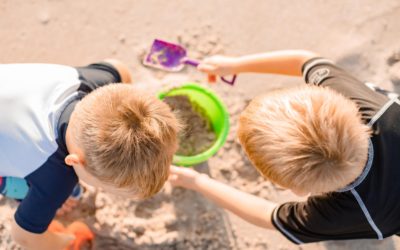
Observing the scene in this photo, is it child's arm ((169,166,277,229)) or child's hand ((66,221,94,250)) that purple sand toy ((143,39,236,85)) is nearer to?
child's arm ((169,166,277,229))

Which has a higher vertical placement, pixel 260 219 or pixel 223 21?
pixel 223 21

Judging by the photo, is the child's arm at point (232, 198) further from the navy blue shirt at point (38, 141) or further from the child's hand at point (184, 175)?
the navy blue shirt at point (38, 141)

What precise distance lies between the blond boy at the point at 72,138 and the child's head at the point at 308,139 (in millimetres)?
235

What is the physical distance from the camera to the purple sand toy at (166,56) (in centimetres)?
183

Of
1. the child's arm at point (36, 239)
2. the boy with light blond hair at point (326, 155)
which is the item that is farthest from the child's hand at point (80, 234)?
the boy with light blond hair at point (326, 155)

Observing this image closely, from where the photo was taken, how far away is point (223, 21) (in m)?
1.92

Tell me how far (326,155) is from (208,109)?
79cm

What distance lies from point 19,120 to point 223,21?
104 cm

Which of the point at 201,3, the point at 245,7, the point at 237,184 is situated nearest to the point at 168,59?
the point at 201,3

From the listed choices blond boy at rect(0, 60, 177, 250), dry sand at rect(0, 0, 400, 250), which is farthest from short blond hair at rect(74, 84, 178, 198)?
dry sand at rect(0, 0, 400, 250)

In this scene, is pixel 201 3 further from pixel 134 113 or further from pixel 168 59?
pixel 134 113

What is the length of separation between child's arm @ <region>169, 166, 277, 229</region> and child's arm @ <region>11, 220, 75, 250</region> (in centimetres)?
44

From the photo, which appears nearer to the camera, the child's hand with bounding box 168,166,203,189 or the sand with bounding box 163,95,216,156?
the child's hand with bounding box 168,166,203,189

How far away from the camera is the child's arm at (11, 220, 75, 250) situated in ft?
4.28
